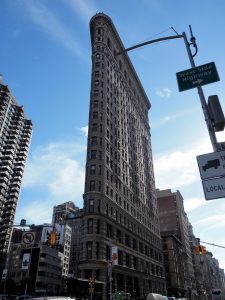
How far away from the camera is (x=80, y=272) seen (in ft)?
162

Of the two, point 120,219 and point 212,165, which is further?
point 120,219

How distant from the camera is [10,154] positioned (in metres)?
119

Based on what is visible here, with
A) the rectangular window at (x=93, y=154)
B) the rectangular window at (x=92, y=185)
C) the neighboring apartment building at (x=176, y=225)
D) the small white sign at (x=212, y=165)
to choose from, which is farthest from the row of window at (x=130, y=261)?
the small white sign at (x=212, y=165)

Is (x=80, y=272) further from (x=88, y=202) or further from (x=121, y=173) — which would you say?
(x=121, y=173)

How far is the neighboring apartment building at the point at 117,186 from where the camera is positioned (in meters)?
51.8

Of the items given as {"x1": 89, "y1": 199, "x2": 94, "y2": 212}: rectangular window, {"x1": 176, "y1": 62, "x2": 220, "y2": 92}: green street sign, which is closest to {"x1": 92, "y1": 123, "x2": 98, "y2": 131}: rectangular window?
{"x1": 89, "y1": 199, "x2": 94, "y2": 212}: rectangular window

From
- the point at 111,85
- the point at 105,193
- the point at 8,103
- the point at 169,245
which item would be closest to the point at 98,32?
the point at 111,85

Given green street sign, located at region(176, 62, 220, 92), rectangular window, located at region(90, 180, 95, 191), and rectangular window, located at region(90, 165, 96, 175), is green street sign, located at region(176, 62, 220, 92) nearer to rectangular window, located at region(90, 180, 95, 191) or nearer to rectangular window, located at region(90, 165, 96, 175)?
rectangular window, located at region(90, 180, 95, 191)

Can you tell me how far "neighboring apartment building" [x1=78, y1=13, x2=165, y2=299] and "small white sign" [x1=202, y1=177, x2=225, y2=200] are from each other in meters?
32.8

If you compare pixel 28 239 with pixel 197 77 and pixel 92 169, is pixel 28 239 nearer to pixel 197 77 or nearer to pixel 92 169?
pixel 197 77

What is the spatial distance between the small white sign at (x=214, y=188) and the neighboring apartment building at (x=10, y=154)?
10734 centimetres


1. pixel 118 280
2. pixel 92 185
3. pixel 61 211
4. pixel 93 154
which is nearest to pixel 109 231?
pixel 118 280

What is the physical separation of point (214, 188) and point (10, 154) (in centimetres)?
11999

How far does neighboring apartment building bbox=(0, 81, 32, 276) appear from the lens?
110m
